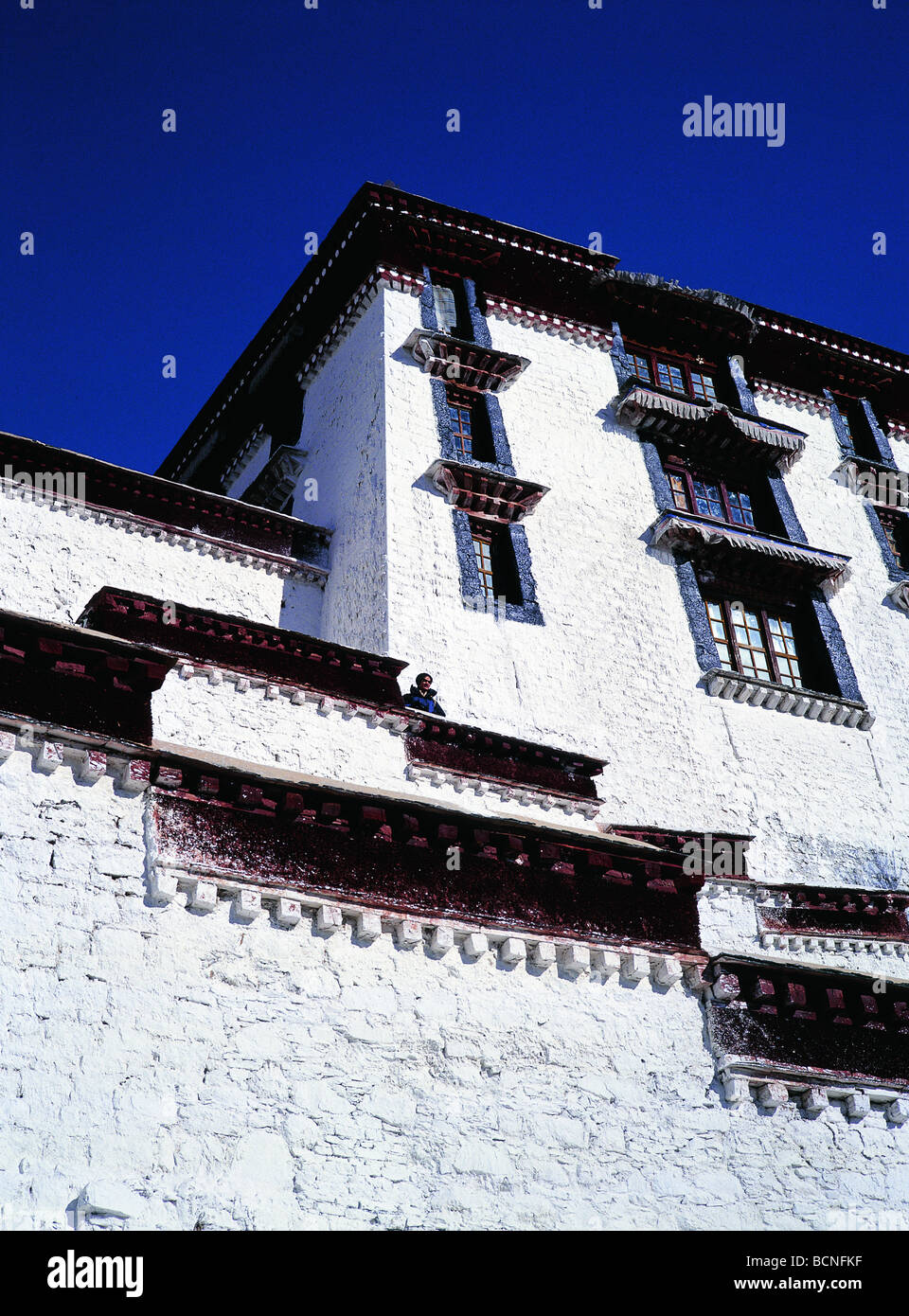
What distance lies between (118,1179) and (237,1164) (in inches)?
31.5

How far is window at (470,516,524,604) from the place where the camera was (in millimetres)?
16578

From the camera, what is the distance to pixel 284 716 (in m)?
12.5

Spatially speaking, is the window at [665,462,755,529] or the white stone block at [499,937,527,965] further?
the window at [665,462,755,529]

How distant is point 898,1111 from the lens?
1087 cm

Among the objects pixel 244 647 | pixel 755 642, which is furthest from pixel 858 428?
pixel 244 647

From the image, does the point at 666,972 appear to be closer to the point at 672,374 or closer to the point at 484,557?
the point at 484,557

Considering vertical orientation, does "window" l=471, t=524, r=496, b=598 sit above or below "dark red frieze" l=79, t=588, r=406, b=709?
above

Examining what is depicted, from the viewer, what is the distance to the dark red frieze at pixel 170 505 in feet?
48.8

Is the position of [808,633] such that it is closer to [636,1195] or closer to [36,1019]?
[636,1195]

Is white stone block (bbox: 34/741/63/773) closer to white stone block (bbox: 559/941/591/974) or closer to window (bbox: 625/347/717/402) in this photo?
white stone block (bbox: 559/941/591/974)

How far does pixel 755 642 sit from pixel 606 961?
907 centimetres

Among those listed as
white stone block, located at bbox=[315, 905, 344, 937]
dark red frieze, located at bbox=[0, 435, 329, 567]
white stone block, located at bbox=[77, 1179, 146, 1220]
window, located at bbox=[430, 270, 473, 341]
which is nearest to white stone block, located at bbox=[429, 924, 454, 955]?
white stone block, located at bbox=[315, 905, 344, 937]

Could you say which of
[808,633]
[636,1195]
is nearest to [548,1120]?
[636,1195]

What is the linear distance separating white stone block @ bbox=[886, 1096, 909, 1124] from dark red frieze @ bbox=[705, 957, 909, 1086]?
0.58ft
